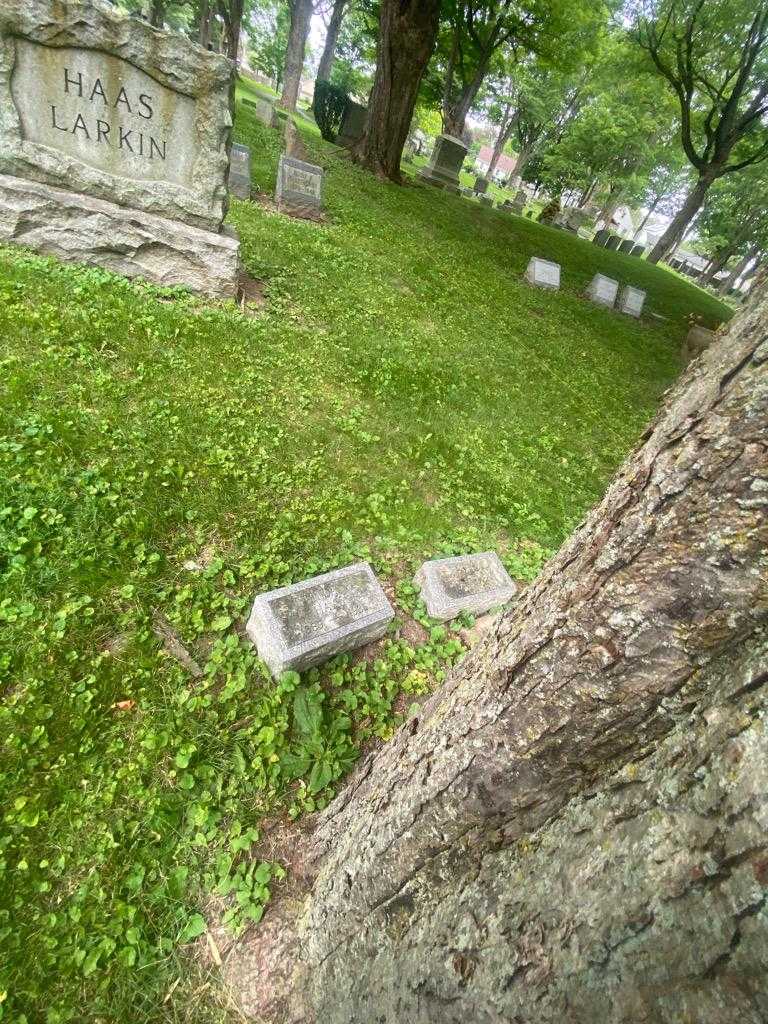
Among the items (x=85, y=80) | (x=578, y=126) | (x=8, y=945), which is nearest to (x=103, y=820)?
(x=8, y=945)

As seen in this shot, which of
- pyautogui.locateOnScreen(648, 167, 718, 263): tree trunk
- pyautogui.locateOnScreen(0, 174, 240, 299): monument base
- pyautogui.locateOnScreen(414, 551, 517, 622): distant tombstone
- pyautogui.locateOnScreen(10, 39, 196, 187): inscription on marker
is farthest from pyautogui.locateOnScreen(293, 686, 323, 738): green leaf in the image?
pyautogui.locateOnScreen(648, 167, 718, 263): tree trunk

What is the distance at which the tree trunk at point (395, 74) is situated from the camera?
36.0 feet

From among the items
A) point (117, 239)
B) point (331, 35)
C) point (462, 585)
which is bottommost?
point (462, 585)

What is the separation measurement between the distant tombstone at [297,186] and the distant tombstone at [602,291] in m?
7.64

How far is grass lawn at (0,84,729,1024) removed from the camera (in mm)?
2027

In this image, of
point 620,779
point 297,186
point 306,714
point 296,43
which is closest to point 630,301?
point 297,186

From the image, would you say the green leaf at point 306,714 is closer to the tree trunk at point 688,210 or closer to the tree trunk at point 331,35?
the tree trunk at point 688,210

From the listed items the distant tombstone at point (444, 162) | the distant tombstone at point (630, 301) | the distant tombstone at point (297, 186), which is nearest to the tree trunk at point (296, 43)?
the distant tombstone at point (444, 162)

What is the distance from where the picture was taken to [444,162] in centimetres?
1866

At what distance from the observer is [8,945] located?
181cm

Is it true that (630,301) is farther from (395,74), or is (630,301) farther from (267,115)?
(267,115)

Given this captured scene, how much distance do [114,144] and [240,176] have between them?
13.5 feet

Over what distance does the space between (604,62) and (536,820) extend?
32248 mm

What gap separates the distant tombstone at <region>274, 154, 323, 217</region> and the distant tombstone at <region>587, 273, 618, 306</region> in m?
7.64
